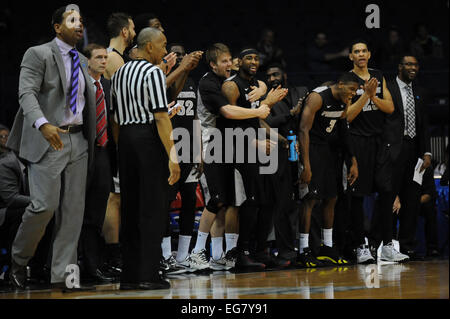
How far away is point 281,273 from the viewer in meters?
6.04

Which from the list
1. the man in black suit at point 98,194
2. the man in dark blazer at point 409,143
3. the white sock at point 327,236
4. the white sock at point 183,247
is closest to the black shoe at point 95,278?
the man in black suit at point 98,194

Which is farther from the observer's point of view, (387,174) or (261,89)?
(387,174)

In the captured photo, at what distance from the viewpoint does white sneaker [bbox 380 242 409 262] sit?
7.05 m

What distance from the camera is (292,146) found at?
23.7ft

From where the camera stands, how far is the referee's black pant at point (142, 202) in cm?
474

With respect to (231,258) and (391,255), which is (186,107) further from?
(391,255)

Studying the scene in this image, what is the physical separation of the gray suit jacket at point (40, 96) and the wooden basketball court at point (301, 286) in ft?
3.04

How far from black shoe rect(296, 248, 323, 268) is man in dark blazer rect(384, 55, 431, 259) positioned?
1170 mm

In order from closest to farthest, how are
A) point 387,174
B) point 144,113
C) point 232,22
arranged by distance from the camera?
point 144,113
point 387,174
point 232,22

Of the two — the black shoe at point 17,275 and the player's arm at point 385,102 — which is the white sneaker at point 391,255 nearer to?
the player's arm at point 385,102
